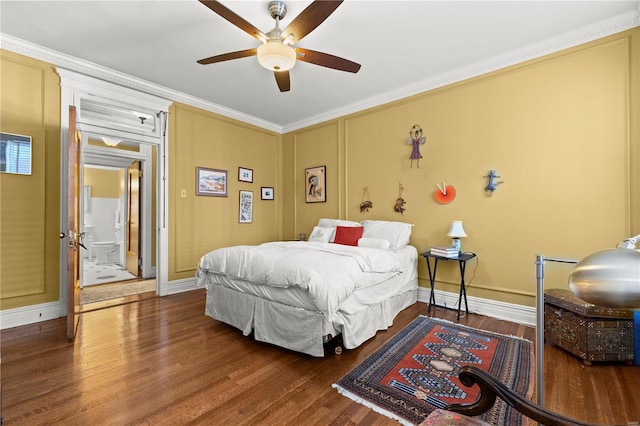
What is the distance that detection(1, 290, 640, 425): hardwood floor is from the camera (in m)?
1.66

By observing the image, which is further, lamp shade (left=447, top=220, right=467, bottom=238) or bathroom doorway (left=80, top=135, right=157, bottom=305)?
bathroom doorway (left=80, top=135, right=157, bottom=305)

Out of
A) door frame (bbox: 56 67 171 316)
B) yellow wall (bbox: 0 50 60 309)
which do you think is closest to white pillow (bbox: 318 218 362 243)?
door frame (bbox: 56 67 171 316)

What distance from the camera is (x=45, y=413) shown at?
1670 mm

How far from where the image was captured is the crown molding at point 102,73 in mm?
2982

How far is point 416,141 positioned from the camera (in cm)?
390

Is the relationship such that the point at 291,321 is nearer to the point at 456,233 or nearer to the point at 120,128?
the point at 456,233

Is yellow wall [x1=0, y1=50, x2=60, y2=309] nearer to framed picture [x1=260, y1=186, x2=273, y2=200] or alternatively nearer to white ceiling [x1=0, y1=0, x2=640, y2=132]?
white ceiling [x1=0, y1=0, x2=640, y2=132]

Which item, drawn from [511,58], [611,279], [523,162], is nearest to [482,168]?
[523,162]

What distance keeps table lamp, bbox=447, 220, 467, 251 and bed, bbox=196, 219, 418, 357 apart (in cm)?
62

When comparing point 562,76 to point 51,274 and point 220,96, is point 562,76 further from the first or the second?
point 51,274

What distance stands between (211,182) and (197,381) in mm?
3238

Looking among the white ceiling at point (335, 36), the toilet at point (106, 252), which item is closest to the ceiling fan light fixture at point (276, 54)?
the white ceiling at point (335, 36)

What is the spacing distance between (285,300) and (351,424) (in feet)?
3.50

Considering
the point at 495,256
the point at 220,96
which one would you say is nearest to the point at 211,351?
the point at 495,256
